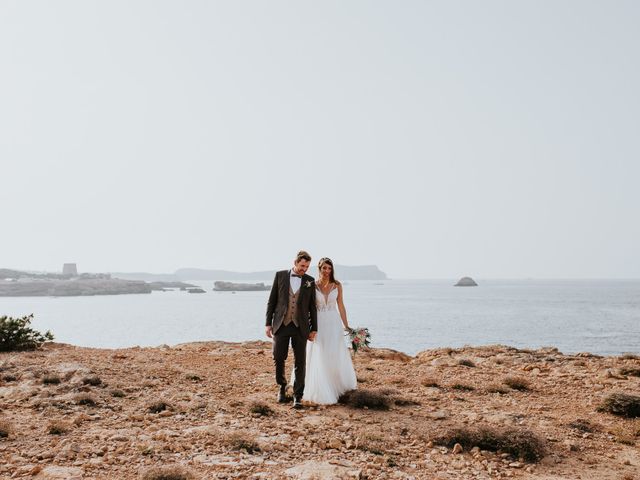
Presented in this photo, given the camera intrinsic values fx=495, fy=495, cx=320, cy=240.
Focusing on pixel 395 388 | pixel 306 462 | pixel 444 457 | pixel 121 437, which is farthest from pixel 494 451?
pixel 121 437

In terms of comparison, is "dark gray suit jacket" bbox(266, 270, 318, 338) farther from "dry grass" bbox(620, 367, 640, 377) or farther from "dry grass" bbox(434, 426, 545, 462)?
"dry grass" bbox(620, 367, 640, 377)

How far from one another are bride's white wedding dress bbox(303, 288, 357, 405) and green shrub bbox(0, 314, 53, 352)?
11.1 meters

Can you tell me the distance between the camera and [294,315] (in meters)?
8.65

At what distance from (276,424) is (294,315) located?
1.86 meters

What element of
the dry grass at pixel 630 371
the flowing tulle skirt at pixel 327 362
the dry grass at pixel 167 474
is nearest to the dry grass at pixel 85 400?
the flowing tulle skirt at pixel 327 362

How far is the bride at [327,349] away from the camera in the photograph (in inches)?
351

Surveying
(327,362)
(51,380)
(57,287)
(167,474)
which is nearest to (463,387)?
(327,362)

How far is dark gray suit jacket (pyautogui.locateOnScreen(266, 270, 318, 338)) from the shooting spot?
8.65 m

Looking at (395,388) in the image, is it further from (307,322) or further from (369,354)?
(369,354)

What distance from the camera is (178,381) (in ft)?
36.5

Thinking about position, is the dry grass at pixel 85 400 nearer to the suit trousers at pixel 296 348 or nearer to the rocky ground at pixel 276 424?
the rocky ground at pixel 276 424

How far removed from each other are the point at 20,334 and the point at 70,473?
1217cm

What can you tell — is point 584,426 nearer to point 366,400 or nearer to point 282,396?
point 366,400

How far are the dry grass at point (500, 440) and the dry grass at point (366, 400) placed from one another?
180 centimetres
